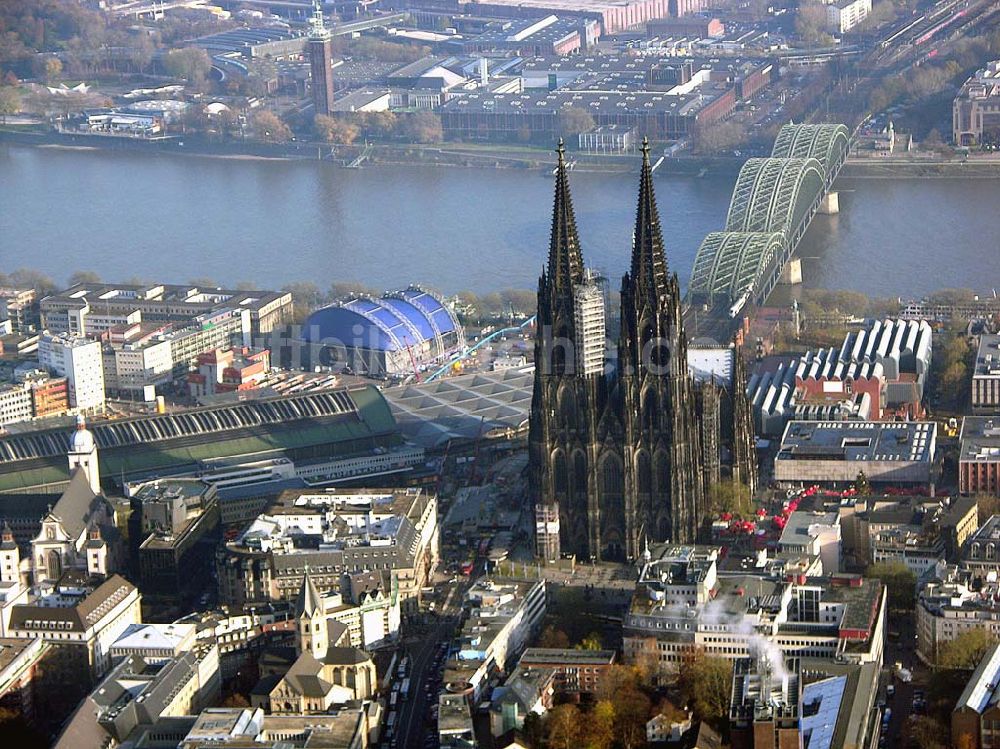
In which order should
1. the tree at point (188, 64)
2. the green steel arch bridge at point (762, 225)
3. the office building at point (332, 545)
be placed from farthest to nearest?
1. the tree at point (188, 64)
2. the green steel arch bridge at point (762, 225)
3. the office building at point (332, 545)

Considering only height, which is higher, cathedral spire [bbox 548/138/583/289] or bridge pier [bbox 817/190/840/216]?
cathedral spire [bbox 548/138/583/289]

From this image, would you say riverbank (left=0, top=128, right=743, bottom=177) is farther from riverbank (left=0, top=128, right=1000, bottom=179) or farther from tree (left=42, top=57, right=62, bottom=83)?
tree (left=42, top=57, right=62, bottom=83)

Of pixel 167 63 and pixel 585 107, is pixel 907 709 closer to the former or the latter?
pixel 585 107

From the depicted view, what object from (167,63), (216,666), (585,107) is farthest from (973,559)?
(167,63)

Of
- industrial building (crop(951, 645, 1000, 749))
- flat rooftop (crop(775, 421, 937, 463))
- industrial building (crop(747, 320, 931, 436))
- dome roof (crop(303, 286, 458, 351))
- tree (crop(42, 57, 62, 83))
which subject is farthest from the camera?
tree (crop(42, 57, 62, 83))

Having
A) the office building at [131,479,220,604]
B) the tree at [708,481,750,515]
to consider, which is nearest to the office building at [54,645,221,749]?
the office building at [131,479,220,604]

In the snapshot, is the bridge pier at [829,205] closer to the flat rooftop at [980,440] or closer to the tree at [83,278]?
the tree at [83,278]

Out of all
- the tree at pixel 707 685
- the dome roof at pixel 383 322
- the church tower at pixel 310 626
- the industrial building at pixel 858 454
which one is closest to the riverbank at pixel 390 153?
the dome roof at pixel 383 322
